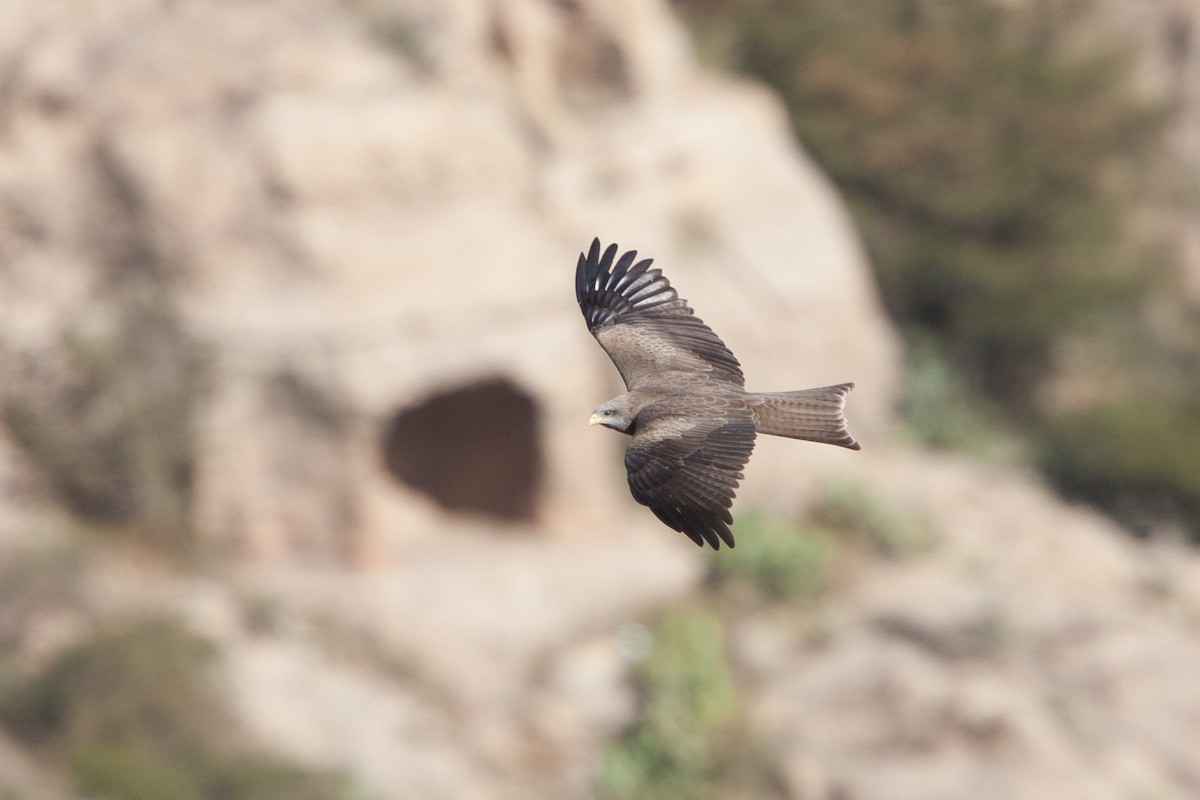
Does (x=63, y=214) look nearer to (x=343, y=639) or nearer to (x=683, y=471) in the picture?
(x=343, y=639)

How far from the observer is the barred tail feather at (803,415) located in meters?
9.39

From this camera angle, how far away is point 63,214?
1769 cm

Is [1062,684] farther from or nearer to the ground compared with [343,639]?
farther from the ground

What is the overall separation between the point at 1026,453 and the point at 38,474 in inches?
478

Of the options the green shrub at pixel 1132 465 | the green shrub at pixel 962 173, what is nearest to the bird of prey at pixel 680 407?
the green shrub at pixel 962 173

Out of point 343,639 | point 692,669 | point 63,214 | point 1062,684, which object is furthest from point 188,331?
point 1062,684

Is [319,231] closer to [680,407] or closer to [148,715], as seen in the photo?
[148,715]

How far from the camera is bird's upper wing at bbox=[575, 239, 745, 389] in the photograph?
1034 centimetres

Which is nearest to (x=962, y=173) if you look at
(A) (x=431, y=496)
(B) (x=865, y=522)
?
(B) (x=865, y=522)

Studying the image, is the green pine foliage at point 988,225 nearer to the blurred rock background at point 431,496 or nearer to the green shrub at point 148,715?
the blurred rock background at point 431,496

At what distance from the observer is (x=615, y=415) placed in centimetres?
988

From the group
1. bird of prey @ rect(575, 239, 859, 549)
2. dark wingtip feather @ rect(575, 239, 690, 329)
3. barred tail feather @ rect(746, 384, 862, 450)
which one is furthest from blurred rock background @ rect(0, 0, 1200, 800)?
barred tail feather @ rect(746, 384, 862, 450)

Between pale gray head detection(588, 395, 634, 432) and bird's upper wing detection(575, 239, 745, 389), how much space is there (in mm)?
227

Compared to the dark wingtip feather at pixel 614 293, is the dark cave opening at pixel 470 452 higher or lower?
higher
